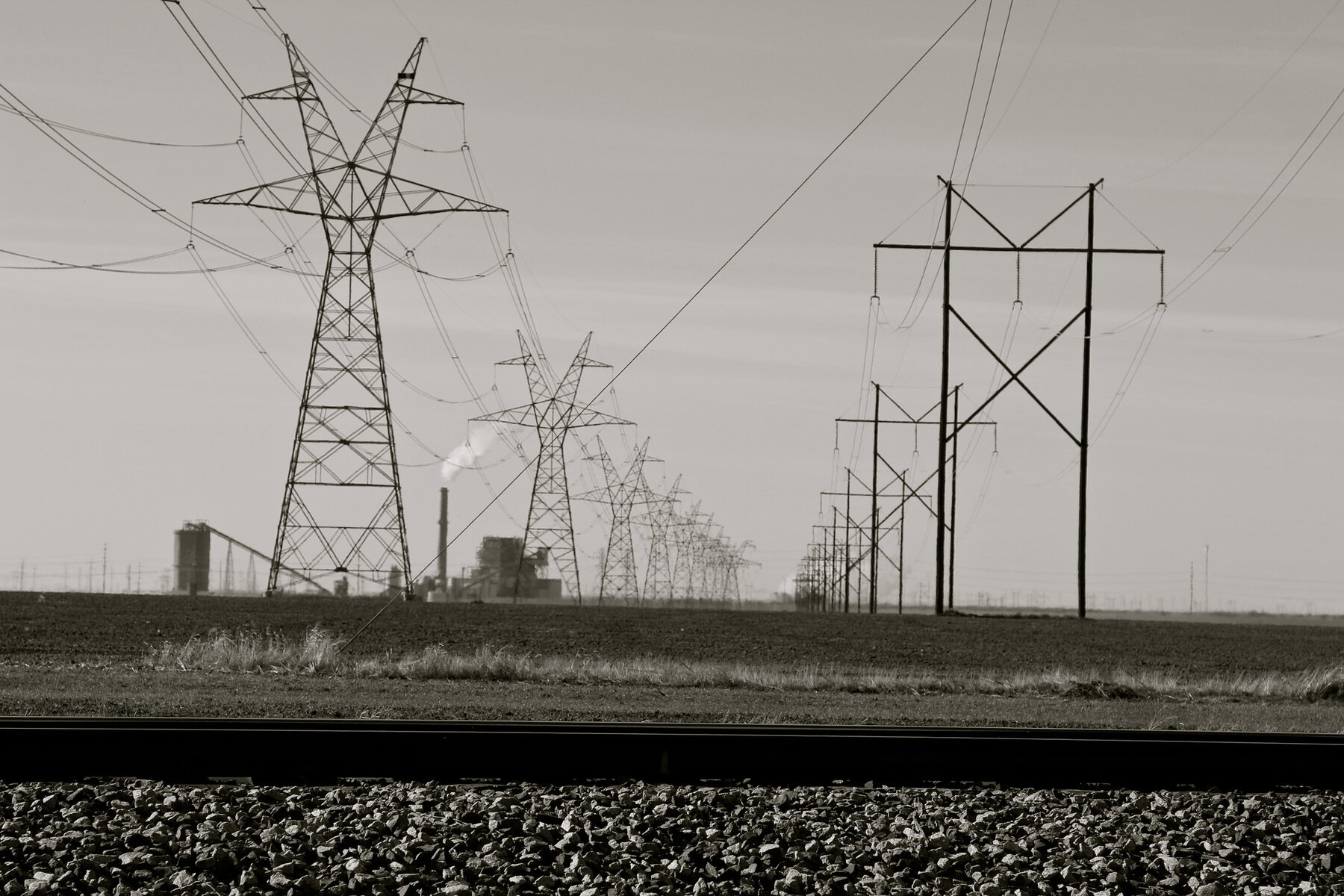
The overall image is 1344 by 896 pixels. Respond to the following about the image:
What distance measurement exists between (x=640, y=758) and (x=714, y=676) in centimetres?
1670

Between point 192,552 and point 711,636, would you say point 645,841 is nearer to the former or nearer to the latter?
A: point 711,636

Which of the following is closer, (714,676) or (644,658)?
(714,676)

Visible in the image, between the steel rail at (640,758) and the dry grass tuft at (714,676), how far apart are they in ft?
49.1

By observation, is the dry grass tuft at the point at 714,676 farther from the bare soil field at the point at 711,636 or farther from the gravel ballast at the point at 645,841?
the gravel ballast at the point at 645,841

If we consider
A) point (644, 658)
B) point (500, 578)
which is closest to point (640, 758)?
point (644, 658)

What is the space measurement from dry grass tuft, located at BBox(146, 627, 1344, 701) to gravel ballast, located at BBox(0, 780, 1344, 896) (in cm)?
1626

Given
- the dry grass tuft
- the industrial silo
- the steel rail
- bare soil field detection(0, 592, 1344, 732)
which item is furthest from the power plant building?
the steel rail

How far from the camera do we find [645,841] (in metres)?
9.91

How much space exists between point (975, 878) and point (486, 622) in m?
43.7

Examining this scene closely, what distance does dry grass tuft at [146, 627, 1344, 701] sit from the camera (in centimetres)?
2797

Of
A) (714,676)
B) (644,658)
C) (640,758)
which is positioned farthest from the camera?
(644,658)

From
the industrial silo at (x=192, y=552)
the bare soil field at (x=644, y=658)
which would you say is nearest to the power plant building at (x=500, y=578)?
the industrial silo at (x=192, y=552)

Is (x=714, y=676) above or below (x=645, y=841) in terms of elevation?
below

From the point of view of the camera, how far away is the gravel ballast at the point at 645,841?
9148 mm
